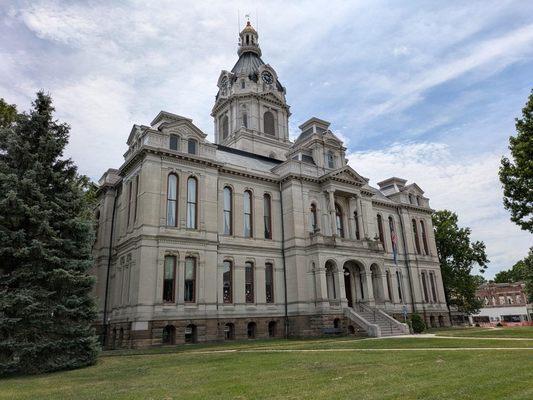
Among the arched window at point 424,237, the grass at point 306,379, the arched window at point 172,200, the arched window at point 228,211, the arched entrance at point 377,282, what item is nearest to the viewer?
the grass at point 306,379

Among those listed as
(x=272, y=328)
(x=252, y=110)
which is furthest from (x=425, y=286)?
(x=252, y=110)

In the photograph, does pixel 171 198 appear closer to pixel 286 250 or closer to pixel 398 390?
pixel 286 250

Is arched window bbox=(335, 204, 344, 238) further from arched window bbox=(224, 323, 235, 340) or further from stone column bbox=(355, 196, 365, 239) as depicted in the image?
arched window bbox=(224, 323, 235, 340)

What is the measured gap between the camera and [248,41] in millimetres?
56406

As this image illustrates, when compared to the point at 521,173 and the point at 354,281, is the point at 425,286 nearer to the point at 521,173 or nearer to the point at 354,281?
the point at 354,281

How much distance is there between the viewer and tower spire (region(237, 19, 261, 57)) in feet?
182

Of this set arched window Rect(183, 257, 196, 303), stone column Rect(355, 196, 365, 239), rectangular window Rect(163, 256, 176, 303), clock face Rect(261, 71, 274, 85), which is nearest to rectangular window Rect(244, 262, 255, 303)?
arched window Rect(183, 257, 196, 303)

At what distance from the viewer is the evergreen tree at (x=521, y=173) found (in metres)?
24.5

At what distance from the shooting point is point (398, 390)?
9773 mm

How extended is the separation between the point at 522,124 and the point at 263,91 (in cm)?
3141

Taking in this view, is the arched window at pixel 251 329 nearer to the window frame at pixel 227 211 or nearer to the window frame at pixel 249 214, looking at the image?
the window frame at pixel 249 214

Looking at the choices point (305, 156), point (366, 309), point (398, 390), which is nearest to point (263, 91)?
point (305, 156)

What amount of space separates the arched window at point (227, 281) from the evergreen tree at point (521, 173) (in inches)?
825

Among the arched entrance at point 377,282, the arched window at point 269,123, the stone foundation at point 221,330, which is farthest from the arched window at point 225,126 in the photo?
the stone foundation at point 221,330
